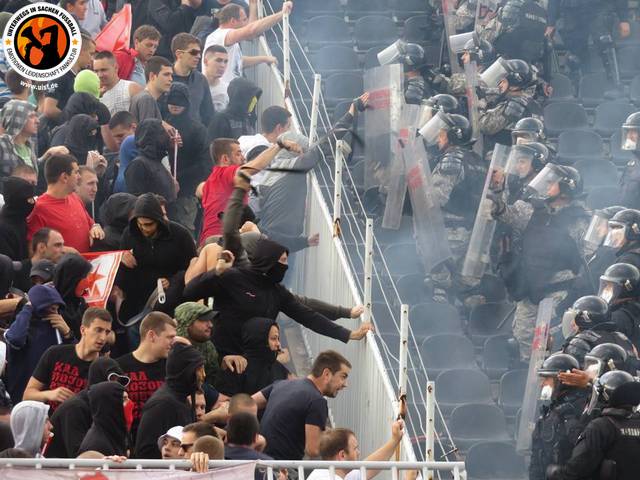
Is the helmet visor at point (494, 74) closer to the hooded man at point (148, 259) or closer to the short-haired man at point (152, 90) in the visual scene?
the short-haired man at point (152, 90)

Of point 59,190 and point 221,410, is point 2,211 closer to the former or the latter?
point 59,190

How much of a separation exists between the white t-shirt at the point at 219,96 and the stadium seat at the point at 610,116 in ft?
14.8

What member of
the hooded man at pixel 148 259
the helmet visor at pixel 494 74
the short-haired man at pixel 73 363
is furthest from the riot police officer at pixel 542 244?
the short-haired man at pixel 73 363

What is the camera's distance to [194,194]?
15.0 m

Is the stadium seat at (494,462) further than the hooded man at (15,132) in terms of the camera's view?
Yes

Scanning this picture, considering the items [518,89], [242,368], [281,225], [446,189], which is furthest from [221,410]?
[518,89]

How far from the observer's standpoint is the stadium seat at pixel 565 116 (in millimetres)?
19516

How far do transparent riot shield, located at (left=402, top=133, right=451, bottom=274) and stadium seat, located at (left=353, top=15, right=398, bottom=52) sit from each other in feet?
14.1

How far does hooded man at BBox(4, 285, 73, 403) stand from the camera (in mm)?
11406

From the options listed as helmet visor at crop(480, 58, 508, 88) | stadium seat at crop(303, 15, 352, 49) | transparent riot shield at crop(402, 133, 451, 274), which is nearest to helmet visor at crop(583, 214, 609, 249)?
transparent riot shield at crop(402, 133, 451, 274)

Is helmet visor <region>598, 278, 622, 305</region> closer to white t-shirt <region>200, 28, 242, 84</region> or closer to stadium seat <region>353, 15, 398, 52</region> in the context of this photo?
white t-shirt <region>200, 28, 242, 84</region>

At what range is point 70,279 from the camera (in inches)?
459

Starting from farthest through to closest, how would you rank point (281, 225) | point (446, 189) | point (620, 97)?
point (620, 97), point (446, 189), point (281, 225)

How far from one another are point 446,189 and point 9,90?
12.2ft
